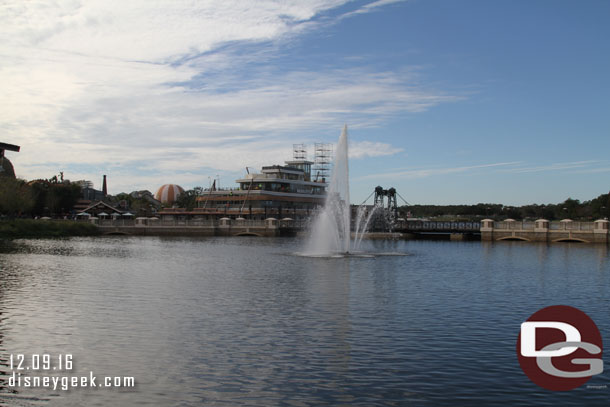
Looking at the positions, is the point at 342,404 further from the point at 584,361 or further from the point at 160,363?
the point at 584,361

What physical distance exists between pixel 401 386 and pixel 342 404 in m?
1.92

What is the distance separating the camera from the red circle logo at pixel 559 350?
47.5ft

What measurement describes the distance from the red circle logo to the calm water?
0.41 m

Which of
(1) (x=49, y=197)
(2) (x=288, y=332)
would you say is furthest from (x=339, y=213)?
(1) (x=49, y=197)

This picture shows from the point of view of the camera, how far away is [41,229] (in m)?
81.8

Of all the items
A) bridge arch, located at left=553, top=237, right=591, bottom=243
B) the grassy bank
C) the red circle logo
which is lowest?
the red circle logo

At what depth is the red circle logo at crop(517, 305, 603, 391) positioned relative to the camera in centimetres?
1448

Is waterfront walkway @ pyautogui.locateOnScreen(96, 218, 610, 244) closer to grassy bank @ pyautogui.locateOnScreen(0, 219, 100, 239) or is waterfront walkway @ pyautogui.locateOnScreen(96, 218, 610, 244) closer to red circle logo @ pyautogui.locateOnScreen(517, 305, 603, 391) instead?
grassy bank @ pyautogui.locateOnScreen(0, 219, 100, 239)

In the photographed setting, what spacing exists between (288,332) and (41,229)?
73.4 metres

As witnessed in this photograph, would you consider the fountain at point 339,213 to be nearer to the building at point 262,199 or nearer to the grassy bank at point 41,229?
the grassy bank at point 41,229

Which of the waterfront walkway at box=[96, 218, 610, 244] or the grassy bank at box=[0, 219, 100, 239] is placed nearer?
the grassy bank at box=[0, 219, 100, 239]

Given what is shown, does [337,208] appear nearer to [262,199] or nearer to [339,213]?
[339,213]

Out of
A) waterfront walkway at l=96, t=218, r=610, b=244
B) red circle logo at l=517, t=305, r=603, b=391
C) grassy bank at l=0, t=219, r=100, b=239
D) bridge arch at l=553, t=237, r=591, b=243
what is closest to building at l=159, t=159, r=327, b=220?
waterfront walkway at l=96, t=218, r=610, b=244

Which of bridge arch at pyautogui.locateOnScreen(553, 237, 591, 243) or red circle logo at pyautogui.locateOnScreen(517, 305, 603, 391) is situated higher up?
bridge arch at pyautogui.locateOnScreen(553, 237, 591, 243)
